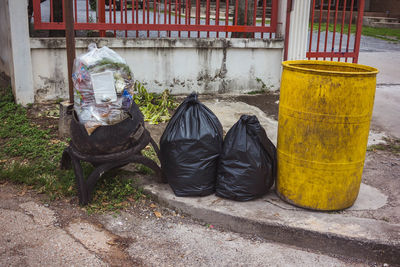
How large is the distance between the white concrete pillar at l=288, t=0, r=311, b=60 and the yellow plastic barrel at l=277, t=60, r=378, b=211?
3568 mm

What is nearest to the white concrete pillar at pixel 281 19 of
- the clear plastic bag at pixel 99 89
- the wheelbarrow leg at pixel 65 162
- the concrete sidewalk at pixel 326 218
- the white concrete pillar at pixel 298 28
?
the white concrete pillar at pixel 298 28

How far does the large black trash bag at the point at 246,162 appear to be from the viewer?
11.2ft

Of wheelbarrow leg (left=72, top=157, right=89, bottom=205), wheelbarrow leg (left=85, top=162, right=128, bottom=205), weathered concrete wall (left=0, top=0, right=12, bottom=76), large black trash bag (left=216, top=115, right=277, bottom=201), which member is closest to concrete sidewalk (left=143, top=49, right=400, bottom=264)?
large black trash bag (left=216, top=115, right=277, bottom=201)

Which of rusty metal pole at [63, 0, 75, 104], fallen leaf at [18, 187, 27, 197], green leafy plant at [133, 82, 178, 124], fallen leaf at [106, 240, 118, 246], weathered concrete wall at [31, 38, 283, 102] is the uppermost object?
rusty metal pole at [63, 0, 75, 104]

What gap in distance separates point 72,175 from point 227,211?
1529 millimetres

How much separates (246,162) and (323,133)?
2.12ft

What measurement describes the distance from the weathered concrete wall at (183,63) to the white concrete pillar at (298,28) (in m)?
0.20

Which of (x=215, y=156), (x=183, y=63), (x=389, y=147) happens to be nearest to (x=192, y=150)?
(x=215, y=156)

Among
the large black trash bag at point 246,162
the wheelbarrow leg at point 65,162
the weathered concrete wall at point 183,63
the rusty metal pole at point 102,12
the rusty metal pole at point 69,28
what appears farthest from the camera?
the rusty metal pole at point 102,12

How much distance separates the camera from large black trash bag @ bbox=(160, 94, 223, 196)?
3.49 meters

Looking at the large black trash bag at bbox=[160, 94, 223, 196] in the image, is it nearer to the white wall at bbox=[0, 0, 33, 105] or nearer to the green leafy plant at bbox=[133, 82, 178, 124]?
the green leafy plant at bbox=[133, 82, 178, 124]

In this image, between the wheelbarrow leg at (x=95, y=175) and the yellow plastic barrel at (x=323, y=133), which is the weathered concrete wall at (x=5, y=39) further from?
the yellow plastic barrel at (x=323, y=133)

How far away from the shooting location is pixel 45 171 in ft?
13.4

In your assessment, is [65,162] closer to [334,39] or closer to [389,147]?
[389,147]
